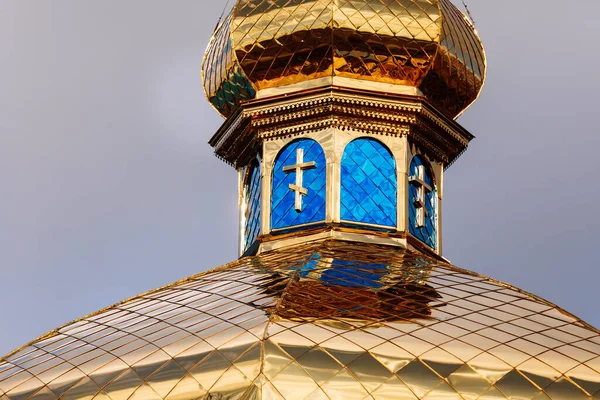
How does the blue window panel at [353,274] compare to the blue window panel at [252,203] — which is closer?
the blue window panel at [353,274]

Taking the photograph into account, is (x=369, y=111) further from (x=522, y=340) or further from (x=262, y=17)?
(x=522, y=340)

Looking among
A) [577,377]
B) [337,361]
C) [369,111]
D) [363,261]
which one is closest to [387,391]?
[337,361]

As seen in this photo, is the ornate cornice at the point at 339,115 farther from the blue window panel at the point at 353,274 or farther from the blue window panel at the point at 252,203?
the blue window panel at the point at 353,274

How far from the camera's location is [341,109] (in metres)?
29.7

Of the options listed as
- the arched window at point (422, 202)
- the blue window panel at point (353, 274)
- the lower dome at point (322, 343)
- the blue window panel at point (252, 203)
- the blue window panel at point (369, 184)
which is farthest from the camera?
the blue window panel at point (252, 203)

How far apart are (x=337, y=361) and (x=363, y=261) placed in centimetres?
405

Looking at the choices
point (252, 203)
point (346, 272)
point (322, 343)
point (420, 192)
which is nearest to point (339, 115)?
point (420, 192)

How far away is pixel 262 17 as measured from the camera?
30.2m

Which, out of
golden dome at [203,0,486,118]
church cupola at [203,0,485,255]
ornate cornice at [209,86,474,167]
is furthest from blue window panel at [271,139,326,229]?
golden dome at [203,0,486,118]

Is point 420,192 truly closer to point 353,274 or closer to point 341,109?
point 341,109

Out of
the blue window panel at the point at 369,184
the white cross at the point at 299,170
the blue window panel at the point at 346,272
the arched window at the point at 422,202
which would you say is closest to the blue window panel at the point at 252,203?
the white cross at the point at 299,170

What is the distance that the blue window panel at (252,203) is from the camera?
30.5 meters

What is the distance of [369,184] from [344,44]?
6.27 feet

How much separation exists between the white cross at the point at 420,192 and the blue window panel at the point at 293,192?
4.53ft
